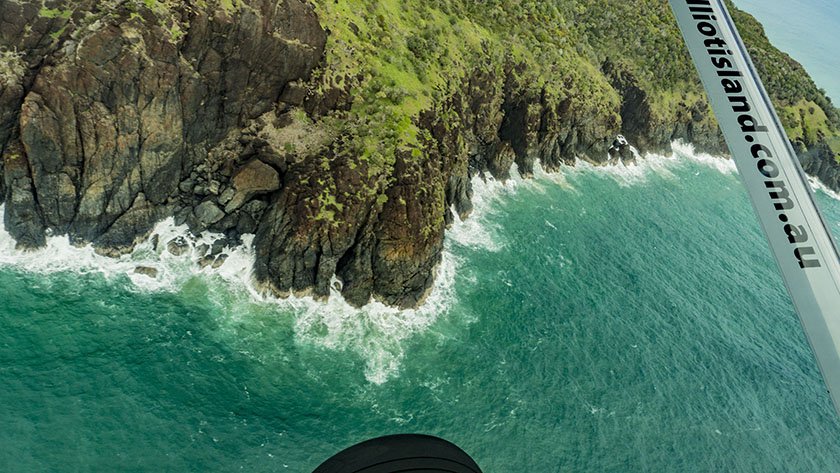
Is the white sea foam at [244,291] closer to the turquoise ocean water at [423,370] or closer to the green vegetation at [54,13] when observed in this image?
the turquoise ocean water at [423,370]

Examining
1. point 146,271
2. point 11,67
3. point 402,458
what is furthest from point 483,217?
point 402,458

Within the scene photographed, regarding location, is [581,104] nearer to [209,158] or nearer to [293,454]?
[209,158]

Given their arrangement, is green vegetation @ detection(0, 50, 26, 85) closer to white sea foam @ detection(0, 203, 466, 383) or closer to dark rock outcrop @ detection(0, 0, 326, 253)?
dark rock outcrop @ detection(0, 0, 326, 253)

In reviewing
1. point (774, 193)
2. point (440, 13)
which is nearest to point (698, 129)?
point (440, 13)

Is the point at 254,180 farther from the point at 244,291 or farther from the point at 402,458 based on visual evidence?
the point at 402,458

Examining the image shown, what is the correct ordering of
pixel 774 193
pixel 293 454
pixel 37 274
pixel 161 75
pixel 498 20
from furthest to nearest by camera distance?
pixel 498 20
pixel 161 75
pixel 37 274
pixel 293 454
pixel 774 193

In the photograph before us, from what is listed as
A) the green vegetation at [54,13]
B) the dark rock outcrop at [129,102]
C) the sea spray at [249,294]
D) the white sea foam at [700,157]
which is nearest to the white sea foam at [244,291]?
the sea spray at [249,294]
